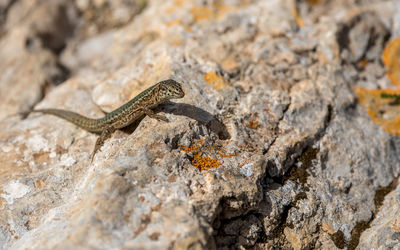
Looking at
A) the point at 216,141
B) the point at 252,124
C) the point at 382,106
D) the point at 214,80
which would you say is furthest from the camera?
the point at 382,106

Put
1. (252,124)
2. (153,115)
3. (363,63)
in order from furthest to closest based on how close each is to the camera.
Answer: (363,63) → (252,124) → (153,115)

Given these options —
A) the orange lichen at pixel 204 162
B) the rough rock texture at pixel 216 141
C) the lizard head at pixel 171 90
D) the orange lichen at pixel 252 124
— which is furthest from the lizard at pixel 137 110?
the orange lichen at pixel 252 124

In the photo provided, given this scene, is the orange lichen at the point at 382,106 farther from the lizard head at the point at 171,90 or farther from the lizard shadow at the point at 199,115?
the lizard head at the point at 171,90

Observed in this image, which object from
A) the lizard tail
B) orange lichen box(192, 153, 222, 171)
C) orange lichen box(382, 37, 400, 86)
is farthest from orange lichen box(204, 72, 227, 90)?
orange lichen box(382, 37, 400, 86)

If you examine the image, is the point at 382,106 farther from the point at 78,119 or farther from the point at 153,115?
the point at 78,119

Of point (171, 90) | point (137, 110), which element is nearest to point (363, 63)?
point (171, 90)
